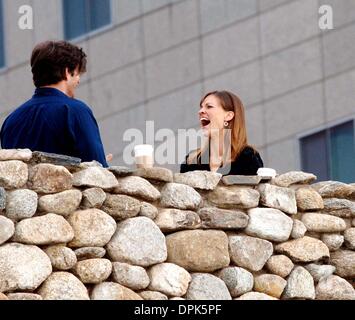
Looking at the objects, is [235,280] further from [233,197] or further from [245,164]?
[245,164]

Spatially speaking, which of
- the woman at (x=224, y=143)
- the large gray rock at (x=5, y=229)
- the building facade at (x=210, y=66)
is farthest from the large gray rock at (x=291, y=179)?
the building facade at (x=210, y=66)

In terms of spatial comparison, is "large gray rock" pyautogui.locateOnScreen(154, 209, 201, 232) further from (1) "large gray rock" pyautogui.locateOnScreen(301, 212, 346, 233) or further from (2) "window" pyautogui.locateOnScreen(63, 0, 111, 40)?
(2) "window" pyautogui.locateOnScreen(63, 0, 111, 40)

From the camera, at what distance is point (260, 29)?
31359mm

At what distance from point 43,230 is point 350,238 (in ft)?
7.93

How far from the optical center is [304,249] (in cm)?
1327

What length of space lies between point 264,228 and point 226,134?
69cm

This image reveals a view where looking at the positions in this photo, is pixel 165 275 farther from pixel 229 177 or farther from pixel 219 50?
pixel 219 50

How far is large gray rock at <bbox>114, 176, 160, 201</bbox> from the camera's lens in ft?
41.4

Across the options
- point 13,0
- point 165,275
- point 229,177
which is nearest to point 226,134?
point 229,177

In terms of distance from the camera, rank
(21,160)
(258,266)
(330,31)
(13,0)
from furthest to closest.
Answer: (13,0) < (330,31) < (258,266) < (21,160)

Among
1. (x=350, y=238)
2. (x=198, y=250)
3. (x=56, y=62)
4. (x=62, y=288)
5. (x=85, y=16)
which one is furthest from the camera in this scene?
(x=85, y=16)

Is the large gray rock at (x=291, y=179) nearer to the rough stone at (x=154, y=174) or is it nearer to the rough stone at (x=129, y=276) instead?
the rough stone at (x=154, y=174)

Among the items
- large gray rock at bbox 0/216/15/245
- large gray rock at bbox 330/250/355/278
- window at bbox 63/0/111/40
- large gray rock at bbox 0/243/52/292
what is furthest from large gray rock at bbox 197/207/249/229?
window at bbox 63/0/111/40

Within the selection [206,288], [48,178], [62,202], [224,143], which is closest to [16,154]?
[48,178]
